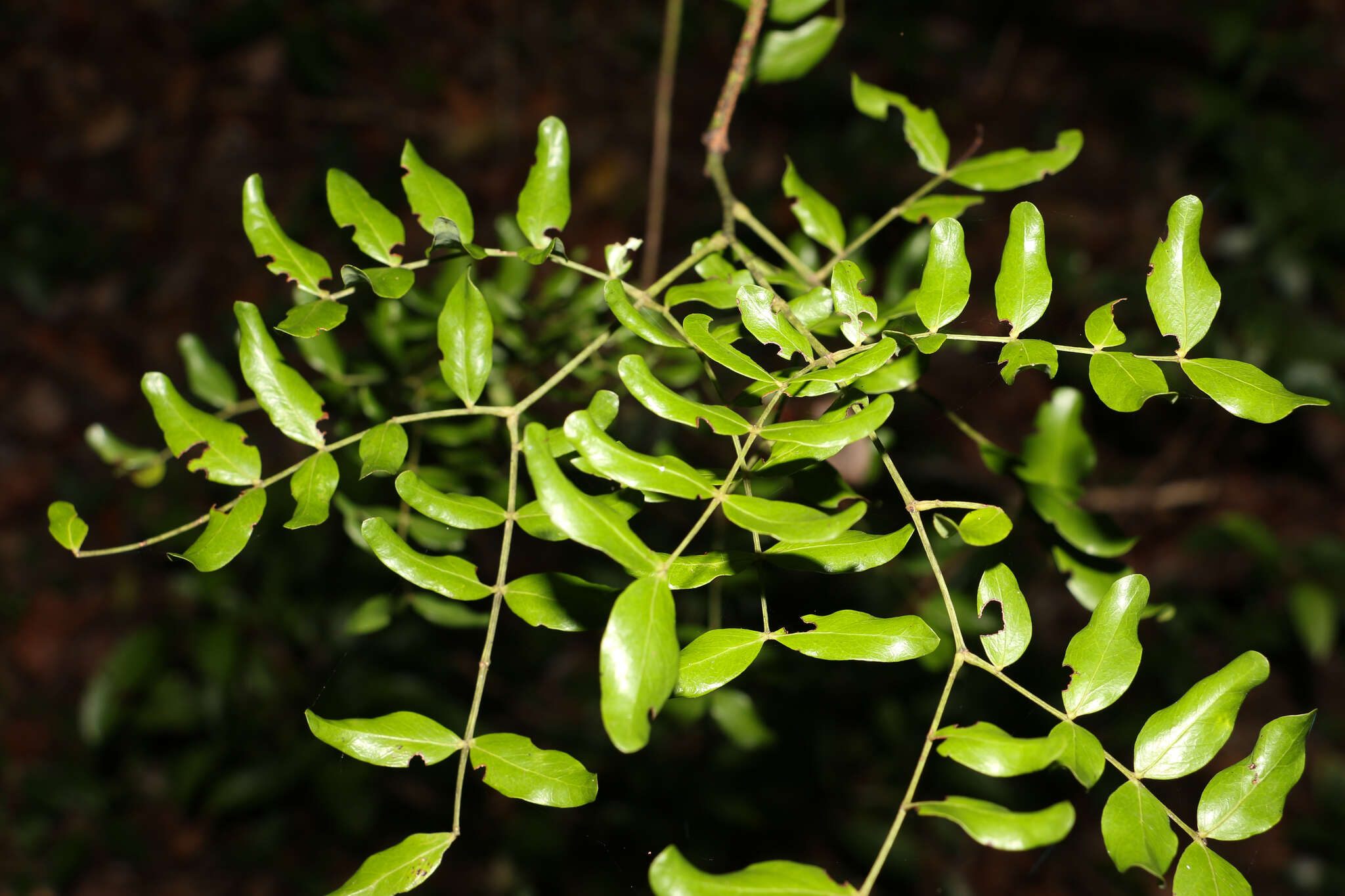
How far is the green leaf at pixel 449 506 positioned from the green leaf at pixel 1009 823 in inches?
21.2

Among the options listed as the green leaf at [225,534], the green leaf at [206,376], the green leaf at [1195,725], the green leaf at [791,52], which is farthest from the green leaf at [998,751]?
Result: the green leaf at [206,376]

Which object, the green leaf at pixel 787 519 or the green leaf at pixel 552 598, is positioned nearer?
the green leaf at pixel 787 519

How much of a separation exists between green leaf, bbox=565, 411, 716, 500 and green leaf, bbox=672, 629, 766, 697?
152 mm

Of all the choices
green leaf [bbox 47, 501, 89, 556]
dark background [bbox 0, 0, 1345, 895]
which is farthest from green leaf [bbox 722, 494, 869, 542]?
dark background [bbox 0, 0, 1345, 895]

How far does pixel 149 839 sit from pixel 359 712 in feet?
4.13

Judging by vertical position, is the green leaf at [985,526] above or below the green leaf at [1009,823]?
above

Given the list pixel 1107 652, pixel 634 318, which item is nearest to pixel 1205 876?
pixel 1107 652

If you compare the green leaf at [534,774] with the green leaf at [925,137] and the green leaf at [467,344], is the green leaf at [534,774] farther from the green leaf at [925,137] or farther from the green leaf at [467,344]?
the green leaf at [925,137]

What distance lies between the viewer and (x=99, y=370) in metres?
3.56

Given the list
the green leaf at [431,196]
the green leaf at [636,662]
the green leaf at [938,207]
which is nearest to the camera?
the green leaf at [636,662]

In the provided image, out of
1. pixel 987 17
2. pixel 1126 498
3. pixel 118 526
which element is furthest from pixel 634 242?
pixel 987 17

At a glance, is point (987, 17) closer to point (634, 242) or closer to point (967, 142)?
point (967, 142)

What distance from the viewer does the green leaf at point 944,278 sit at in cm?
97

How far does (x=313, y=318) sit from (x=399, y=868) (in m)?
0.56
